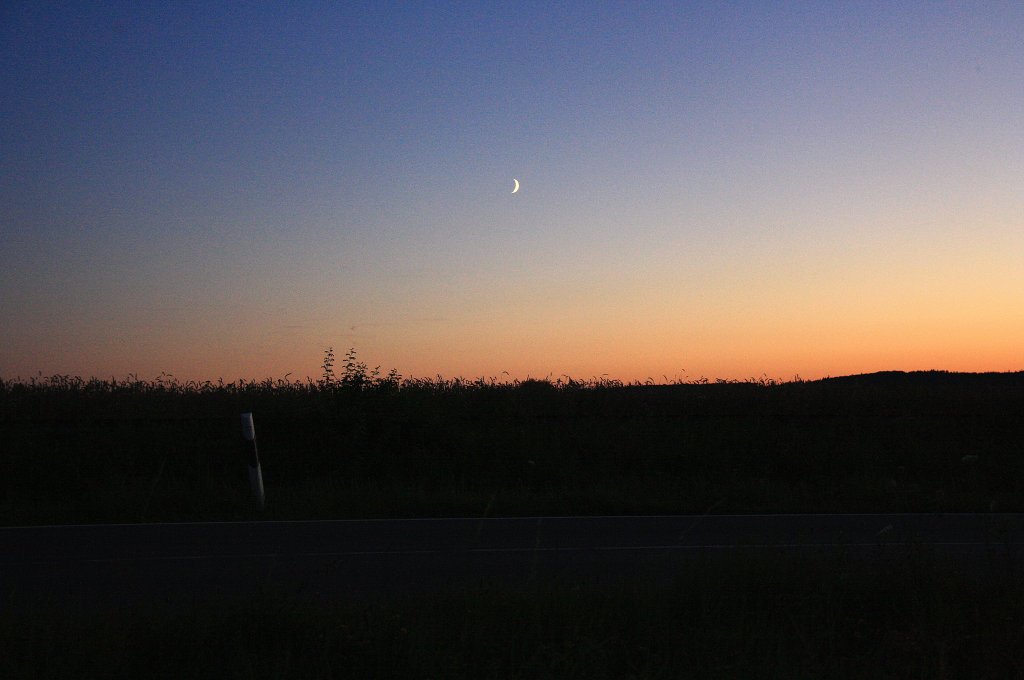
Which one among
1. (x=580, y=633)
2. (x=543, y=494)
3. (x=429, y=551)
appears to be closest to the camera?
(x=580, y=633)

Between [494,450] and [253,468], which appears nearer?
[253,468]

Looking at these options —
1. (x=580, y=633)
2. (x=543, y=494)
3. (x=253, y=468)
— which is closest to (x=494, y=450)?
(x=543, y=494)

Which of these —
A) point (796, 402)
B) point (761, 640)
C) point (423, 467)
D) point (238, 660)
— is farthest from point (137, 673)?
point (796, 402)

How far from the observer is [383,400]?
1675 cm

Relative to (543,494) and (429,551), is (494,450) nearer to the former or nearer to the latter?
(543,494)

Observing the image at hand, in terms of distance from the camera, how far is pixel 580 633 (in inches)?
211

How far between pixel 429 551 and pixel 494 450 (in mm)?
7807

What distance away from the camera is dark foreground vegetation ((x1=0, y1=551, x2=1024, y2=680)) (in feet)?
15.5

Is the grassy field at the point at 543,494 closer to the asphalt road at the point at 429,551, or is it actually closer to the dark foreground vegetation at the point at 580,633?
the dark foreground vegetation at the point at 580,633

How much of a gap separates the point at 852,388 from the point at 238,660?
21.7 m

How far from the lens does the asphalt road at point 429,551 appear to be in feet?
23.0

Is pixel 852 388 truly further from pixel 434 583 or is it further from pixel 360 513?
pixel 434 583

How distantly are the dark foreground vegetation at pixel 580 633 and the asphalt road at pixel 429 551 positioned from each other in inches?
18.5

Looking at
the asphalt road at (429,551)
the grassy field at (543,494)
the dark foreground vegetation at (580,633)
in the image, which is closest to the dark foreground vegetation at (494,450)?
the grassy field at (543,494)
